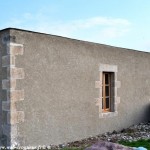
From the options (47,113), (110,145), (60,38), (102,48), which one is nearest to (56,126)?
(47,113)

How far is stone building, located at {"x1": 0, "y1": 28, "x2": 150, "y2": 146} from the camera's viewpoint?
6277 mm

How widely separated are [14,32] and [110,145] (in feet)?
11.5

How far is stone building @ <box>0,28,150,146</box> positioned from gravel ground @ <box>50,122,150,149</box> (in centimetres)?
17

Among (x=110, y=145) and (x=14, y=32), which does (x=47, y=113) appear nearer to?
(x=14, y=32)

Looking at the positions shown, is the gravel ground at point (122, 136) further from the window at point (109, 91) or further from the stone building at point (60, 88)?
the window at point (109, 91)

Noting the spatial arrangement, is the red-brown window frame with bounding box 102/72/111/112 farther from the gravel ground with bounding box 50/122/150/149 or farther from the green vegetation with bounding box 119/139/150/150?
the green vegetation with bounding box 119/139/150/150

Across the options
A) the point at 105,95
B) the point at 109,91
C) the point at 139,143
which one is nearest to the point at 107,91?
the point at 109,91

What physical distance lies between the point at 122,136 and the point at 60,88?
2.29 m

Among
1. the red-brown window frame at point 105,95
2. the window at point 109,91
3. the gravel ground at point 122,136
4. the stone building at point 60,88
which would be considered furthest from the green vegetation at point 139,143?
the red-brown window frame at point 105,95

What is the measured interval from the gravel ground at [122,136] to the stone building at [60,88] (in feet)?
0.57

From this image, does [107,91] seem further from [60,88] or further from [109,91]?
[60,88]

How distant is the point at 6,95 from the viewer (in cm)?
626

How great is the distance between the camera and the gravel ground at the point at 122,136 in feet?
24.0

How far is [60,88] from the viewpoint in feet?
23.9
